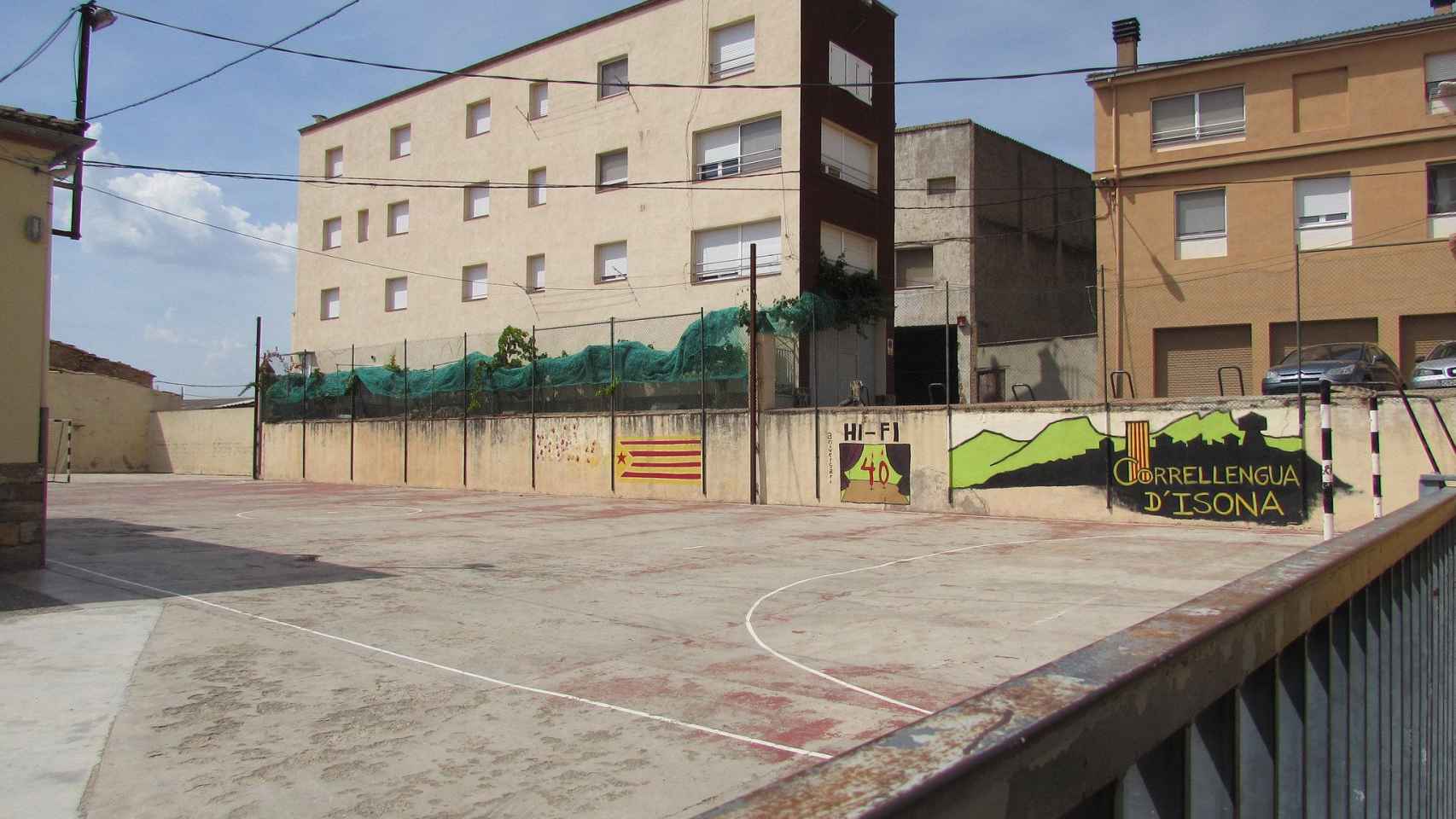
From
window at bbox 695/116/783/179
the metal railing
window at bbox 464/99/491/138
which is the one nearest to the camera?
the metal railing

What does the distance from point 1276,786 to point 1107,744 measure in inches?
27.2

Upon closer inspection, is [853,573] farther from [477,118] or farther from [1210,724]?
[477,118]

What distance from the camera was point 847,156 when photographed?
2595cm

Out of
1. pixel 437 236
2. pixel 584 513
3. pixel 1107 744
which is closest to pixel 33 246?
pixel 584 513

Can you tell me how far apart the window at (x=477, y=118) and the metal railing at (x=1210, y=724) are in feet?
106

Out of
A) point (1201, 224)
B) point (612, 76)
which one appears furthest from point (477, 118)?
point (1201, 224)

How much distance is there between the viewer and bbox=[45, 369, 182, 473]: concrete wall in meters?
38.9

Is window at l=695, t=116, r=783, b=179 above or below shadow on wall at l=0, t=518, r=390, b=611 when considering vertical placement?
above

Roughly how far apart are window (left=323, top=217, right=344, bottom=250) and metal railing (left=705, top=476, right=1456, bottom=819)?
3897 cm

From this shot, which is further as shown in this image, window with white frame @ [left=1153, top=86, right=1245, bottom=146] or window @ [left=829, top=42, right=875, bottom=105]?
window @ [left=829, top=42, right=875, bottom=105]

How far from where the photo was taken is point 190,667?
20.5 ft

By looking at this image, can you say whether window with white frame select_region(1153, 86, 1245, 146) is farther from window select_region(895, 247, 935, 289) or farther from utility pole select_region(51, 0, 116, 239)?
utility pole select_region(51, 0, 116, 239)

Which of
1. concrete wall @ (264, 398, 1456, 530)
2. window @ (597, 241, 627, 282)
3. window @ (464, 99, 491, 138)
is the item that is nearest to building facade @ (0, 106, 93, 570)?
concrete wall @ (264, 398, 1456, 530)

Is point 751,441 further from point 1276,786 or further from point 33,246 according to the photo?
point 1276,786
